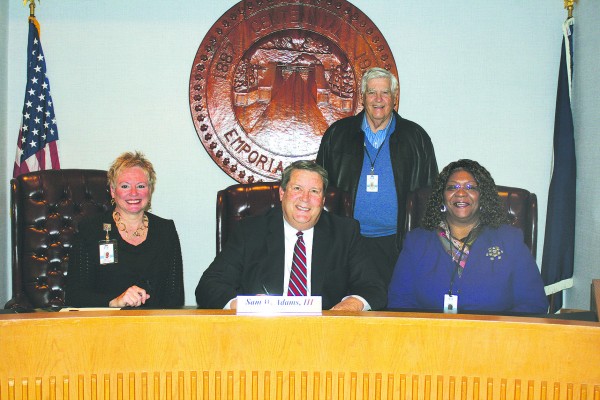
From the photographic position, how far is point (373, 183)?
3326 millimetres

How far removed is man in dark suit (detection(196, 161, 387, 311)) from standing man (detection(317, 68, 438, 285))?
0.74 m

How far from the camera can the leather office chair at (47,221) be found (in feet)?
9.50

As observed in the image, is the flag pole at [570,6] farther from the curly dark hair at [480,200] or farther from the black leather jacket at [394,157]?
the curly dark hair at [480,200]

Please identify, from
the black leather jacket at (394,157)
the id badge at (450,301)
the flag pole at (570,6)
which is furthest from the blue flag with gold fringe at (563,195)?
the id badge at (450,301)

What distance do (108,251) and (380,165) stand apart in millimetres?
1435

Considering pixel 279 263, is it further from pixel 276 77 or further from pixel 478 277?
pixel 276 77

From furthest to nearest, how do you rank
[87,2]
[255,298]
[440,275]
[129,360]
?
[87,2], [440,275], [255,298], [129,360]

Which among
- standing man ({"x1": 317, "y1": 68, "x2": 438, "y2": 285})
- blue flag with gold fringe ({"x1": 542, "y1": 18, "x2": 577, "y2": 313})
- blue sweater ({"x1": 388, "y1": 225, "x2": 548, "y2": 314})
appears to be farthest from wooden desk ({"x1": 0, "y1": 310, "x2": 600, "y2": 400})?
blue flag with gold fringe ({"x1": 542, "y1": 18, "x2": 577, "y2": 313})

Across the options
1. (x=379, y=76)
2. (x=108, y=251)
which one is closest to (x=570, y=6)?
(x=379, y=76)

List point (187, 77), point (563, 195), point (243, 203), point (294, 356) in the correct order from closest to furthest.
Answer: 1. point (294, 356)
2. point (243, 203)
3. point (563, 195)
4. point (187, 77)

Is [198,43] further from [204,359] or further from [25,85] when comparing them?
[204,359]

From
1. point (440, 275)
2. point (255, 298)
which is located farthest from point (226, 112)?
point (255, 298)

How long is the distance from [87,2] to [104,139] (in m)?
0.83

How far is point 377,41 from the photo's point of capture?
402 cm
